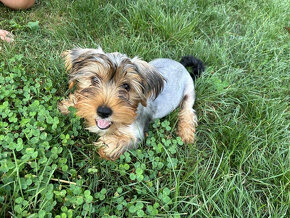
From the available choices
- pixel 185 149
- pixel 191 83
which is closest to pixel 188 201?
pixel 185 149

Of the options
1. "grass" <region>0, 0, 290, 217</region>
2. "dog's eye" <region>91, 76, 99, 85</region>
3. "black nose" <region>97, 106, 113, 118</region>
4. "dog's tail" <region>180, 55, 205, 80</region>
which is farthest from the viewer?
"dog's tail" <region>180, 55, 205, 80</region>

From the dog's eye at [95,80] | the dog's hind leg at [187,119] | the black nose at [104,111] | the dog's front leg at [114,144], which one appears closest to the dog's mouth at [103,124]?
the black nose at [104,111]

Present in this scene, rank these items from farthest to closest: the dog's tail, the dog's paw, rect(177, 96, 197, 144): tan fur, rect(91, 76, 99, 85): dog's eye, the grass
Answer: the dog's tail
rect(177, 96, 197, 144): tan fur
the dog's paw
rect(91, 76, 99, 85): dog's eye
the grass

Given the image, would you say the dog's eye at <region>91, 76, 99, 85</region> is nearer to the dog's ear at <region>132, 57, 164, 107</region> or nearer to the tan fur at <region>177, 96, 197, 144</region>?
the dog's ear at <region>132, 57, 164, 107</region>

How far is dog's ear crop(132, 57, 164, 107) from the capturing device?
281 centimetres

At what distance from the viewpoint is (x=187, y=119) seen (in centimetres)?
377

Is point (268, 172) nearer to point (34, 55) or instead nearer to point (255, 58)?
point (255, 58)

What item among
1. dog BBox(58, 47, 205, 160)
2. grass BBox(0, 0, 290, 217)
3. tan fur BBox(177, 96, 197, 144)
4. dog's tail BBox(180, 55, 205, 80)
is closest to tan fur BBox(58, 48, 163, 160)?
dog BBox(58, 47, 205, 160)

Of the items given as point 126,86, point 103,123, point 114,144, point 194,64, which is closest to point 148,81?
point 126,86

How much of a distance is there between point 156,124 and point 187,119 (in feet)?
2.11

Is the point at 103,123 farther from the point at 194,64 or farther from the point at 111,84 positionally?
the point at 194,64

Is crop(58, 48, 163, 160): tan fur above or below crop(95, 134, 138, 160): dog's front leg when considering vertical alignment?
above

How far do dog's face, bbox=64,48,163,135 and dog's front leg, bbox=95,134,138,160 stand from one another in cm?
28

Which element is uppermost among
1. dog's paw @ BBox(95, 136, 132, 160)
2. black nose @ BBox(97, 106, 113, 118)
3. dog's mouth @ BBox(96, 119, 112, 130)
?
black nose @ BBox(97, 106, 113, 118)
